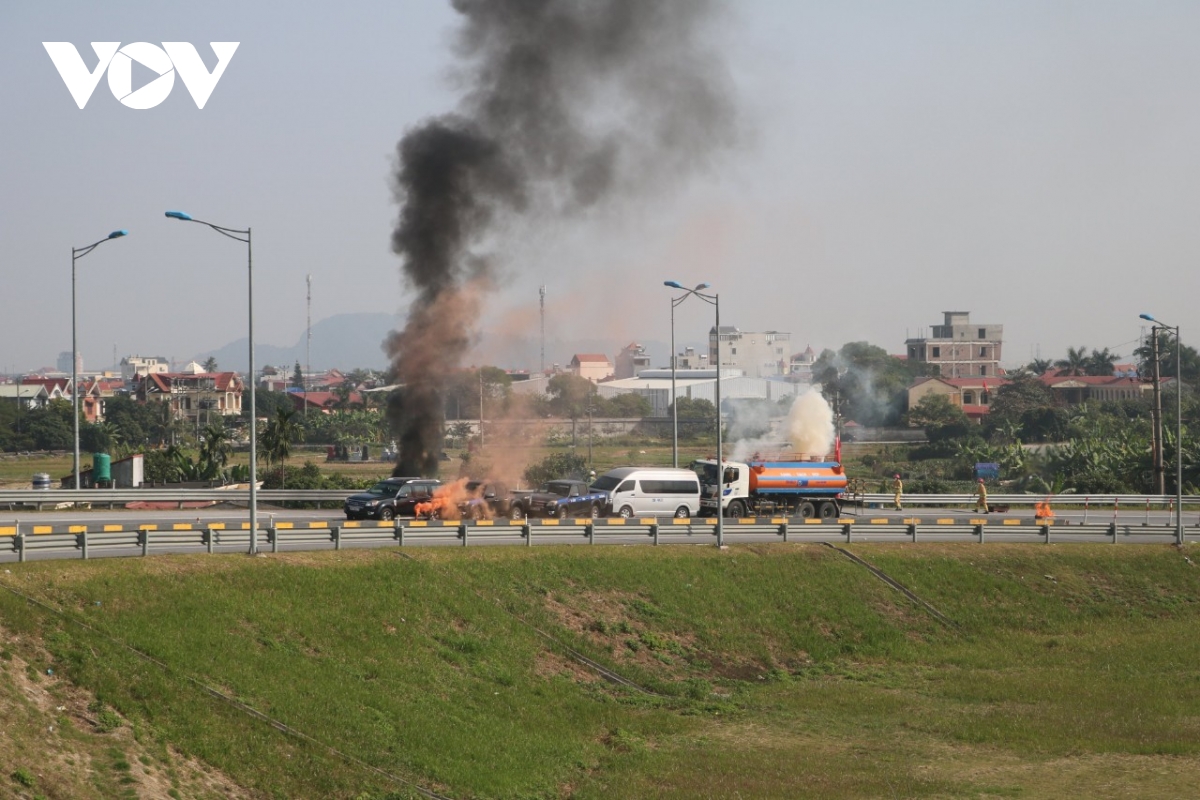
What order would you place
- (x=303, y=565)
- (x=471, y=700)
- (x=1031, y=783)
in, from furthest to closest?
(x=303, y=565) < (x=471, y=700) < (x=1031, y=783)

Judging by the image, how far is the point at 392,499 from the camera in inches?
1890

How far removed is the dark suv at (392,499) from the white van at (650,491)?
22.8 feet

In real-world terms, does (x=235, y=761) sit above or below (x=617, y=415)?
below

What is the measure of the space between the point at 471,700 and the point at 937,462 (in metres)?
87.1

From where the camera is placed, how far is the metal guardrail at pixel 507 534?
31.2 m

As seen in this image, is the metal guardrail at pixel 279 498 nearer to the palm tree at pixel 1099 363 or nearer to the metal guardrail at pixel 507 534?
the metal guardrail at pixel 507 534

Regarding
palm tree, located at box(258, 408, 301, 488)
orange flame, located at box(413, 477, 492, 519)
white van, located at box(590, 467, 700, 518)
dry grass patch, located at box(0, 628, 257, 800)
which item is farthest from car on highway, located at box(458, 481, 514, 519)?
dry grass patch, located at box(0, 628, 257, 800)

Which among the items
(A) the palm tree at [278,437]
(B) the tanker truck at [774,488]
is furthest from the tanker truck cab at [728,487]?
(A) the palm tree at [278,437]

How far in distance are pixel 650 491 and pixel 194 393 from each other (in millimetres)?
131513

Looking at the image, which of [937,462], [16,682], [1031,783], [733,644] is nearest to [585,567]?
[733,644]

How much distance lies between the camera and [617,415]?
150m

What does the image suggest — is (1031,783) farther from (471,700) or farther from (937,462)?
(937,462)

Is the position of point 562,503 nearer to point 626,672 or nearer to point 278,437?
point 626,672

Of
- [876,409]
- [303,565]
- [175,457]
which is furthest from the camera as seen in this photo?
[876,409]
